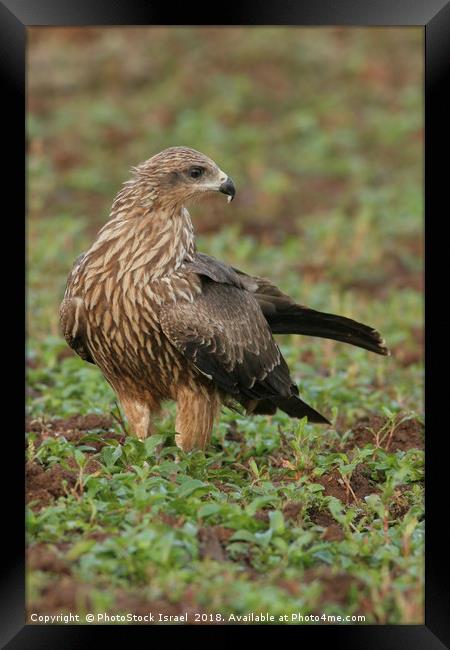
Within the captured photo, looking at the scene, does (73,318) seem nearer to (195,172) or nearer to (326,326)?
(195,172)

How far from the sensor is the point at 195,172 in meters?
6.45

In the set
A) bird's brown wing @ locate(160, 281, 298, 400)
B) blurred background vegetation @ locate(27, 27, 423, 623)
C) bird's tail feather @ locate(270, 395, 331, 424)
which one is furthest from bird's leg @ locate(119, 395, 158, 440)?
bird's tail feather @ locate(270, 395, 331, 424)

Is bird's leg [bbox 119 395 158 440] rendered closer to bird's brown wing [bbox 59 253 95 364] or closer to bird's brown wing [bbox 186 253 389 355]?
bird's brown wing [bbox 59 253 95 364]

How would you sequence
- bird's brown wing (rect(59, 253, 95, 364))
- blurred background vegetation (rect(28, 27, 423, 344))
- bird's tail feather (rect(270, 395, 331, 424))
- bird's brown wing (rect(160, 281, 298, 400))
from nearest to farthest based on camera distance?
bird's brown wing (rect(160, 281, 298, 400))
bird's brown wing (rect(59, 253, 95, 364))
bird's tail feather (rect(270, 395, 331, 424))
blurred background vegetation (rect(28, 27, 423, 344))

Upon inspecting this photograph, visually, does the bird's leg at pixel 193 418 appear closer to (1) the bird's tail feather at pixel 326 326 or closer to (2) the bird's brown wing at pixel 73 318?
(2) the bird's brown wing at pixel 73 318

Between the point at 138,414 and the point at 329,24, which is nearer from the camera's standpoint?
the point at 329,24

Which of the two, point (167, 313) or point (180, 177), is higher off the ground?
point (180, 177)

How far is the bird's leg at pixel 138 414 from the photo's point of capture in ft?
21.6

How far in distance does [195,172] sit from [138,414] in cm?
144

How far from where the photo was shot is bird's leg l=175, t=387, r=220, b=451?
6449 mm

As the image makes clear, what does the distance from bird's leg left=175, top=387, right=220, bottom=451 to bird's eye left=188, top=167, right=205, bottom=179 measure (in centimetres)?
122

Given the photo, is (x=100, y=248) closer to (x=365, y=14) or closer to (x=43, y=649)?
(x=365, y=14)

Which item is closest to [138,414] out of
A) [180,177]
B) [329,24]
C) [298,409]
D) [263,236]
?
[298,409]

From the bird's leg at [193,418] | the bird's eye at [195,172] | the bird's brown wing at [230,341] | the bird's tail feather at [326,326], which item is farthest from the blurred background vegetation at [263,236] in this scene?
the bird's eye at [195,172]
